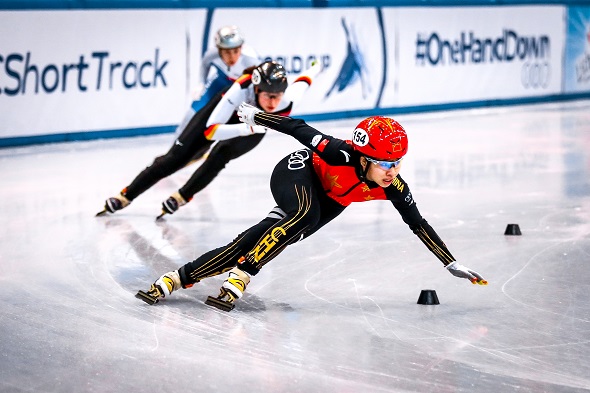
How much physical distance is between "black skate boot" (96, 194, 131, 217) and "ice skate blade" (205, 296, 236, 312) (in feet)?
8.47

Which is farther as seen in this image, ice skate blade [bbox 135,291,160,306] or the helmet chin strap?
ice skate blade [bbox 135,291,160,306]

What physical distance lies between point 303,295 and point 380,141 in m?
0.96

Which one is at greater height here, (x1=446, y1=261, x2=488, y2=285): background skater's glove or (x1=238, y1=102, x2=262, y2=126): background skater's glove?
(x1=238, y1=102, x2=262, y2=126): background skater's glove

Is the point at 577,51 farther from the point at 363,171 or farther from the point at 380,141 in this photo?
the point at 380,141

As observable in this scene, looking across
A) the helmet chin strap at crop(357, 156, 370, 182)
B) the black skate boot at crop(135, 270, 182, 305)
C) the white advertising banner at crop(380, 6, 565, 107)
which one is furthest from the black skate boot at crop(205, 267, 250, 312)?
the white advertising banner at crop(380, 6, 565, 107)

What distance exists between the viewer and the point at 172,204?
7.25 meters

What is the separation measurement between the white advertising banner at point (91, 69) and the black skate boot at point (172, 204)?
3.83 meters

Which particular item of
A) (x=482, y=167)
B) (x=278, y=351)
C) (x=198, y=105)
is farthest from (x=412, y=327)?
(x=482, y=167)

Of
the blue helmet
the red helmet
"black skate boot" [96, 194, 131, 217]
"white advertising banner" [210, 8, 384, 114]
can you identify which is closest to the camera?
the red helmet

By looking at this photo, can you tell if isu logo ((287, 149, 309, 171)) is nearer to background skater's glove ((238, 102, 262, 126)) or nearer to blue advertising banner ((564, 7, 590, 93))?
background skater's glove ((238, 102, 262, 126))

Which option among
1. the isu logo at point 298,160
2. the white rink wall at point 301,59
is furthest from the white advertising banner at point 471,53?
the isu logo at point 298,160

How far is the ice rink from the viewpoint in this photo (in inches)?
154

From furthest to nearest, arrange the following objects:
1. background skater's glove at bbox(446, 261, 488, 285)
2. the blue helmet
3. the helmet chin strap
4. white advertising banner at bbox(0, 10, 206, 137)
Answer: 1. white advertising banner at bbox(0, 10, 206, 137)
2. the blue helmet
3. background skater's glove at bbox(446, 261, 488, 285)
4. the helmet chin strap

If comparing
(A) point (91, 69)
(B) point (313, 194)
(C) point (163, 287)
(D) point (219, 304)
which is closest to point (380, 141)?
(B) point (313, 194)
